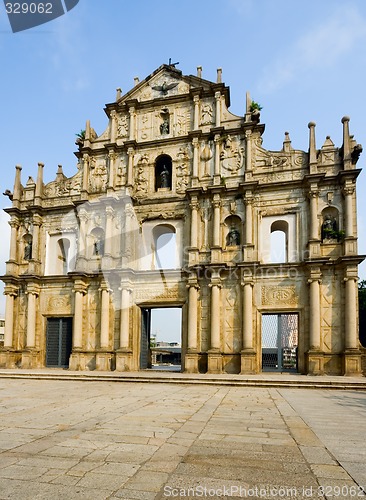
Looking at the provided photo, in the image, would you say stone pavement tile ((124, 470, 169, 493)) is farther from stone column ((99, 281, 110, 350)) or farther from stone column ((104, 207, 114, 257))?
stone column ((104, 207, 114, 257))

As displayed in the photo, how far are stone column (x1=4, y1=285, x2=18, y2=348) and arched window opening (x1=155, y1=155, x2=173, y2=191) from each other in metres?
10.2

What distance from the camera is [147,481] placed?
4.27 metres

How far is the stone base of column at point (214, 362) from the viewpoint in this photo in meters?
19.9

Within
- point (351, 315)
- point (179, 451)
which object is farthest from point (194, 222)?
point (179, 451)

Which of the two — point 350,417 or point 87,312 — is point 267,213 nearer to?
point 87,312

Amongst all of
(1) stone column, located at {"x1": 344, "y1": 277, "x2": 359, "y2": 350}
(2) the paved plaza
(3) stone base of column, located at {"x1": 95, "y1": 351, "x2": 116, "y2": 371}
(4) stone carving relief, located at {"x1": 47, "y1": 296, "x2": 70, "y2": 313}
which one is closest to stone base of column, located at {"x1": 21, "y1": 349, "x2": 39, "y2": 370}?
(4) stone carving relief, located at {"x1": 47, "y1": 296, "x2": 70, "y2": 313}

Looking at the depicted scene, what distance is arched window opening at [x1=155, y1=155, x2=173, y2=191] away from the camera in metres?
23.9

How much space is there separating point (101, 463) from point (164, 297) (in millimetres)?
17055

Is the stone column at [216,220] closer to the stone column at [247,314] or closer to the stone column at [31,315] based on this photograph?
the stone column at [247,314]

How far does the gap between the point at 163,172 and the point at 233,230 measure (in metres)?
5.40

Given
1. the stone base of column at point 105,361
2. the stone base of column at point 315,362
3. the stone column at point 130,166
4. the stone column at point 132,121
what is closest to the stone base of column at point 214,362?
the stone base of column at point 315,362

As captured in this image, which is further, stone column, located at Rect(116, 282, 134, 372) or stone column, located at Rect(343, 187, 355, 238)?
stone column, located at Rect(116, 282, 134, 372)

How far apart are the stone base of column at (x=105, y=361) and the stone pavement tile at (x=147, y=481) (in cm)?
1780

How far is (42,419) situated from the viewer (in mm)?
7789
